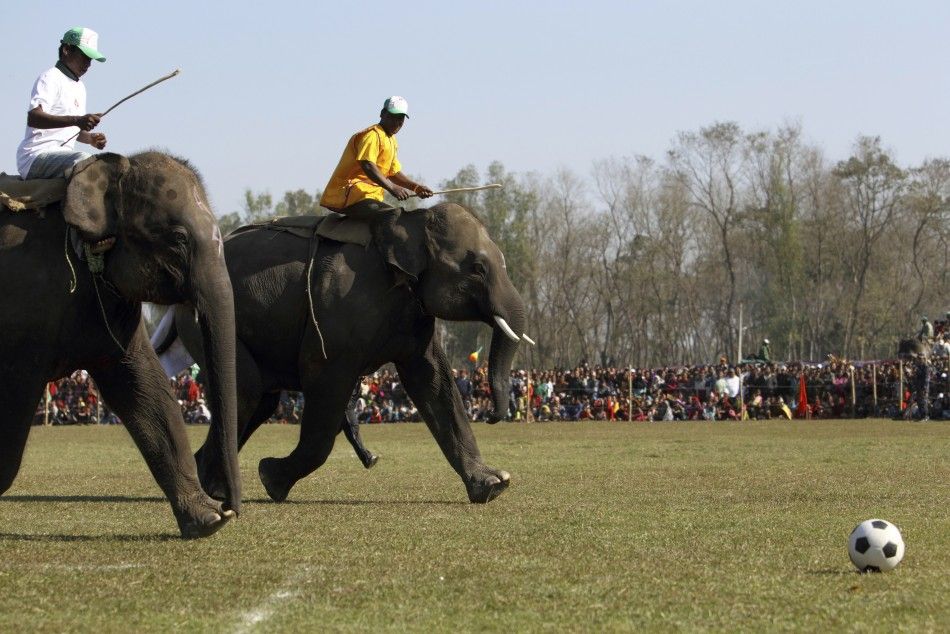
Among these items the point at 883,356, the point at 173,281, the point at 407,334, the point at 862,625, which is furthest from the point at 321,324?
the point at 883,356

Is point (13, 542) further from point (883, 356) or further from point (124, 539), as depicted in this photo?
point (883, 356)

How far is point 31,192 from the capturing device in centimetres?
882

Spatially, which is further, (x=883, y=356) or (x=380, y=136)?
(x=883, y=356)

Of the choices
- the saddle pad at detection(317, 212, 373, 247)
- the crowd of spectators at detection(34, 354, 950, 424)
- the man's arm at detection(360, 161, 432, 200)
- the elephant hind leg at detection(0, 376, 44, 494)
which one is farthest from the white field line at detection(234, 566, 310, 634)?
the crowd of spectators at detection(34, 354, 950, 424)

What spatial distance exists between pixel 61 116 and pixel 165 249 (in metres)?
1.11

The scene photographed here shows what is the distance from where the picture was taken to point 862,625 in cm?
583

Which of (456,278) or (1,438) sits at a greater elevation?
(456,278)

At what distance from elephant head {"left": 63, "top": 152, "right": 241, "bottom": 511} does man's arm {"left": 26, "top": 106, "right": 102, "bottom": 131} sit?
1.05 feet

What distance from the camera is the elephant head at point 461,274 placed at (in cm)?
1225

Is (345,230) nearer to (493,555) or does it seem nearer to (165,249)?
(165,249)

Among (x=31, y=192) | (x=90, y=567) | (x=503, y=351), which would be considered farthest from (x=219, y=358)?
(x=503, y=351)

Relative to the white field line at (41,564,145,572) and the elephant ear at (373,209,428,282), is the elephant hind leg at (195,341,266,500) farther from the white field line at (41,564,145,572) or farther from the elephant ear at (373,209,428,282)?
the white field line at (41,564,145,572)

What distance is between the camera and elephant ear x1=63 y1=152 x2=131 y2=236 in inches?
339

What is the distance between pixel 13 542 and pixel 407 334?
172 inches
